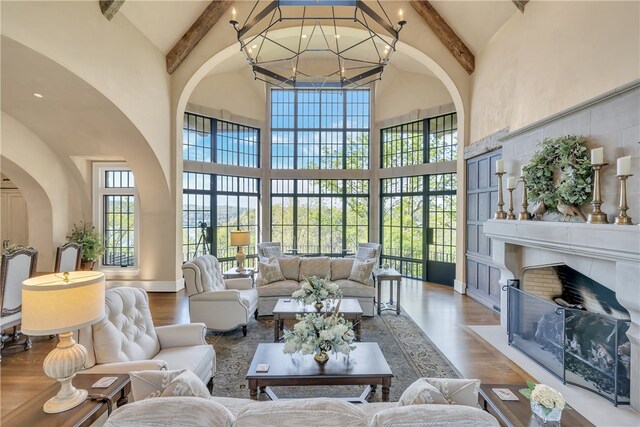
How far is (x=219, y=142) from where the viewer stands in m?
8.13

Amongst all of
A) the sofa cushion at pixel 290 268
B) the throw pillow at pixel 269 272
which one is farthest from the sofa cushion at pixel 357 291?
the throw pillow at pixel 269 272

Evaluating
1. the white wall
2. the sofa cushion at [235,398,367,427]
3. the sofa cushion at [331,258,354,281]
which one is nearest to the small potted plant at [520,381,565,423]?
the sofa cushion at [235,398,367,427]

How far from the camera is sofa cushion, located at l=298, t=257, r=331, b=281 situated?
19.2ft

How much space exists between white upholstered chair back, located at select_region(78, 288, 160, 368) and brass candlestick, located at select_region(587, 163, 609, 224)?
174 inches

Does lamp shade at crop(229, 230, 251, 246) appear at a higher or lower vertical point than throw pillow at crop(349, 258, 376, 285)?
higher

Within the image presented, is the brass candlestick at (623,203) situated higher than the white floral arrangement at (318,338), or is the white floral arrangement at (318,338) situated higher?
the brass candlestick at (623,203)

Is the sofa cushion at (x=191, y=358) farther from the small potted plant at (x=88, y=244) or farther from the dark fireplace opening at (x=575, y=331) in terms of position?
the small potted plant at (x=88, y=244)

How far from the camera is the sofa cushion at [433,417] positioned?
1.36 meters

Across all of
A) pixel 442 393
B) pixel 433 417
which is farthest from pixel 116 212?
pixel 433 417

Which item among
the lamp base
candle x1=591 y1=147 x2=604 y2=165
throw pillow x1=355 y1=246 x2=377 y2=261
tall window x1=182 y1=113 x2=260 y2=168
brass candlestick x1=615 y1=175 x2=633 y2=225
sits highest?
tall window x1=182 y1=113 x2=260 y2=168

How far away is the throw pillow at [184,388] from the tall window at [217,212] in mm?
6058

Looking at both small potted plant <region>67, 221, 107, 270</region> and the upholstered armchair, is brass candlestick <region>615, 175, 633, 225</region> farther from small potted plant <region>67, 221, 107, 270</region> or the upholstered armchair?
small potted plant <region>67, 221, 107, 270</region>

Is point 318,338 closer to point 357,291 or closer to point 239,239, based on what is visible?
point 357,291

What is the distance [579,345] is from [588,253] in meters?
0.98
